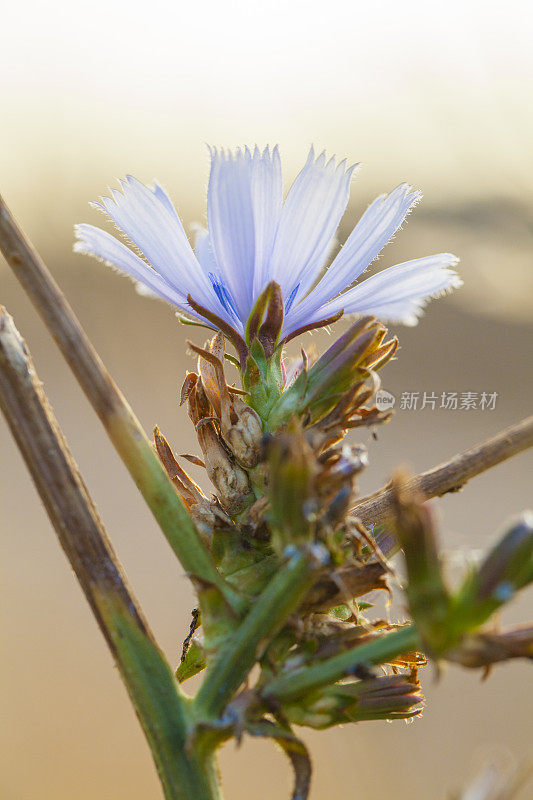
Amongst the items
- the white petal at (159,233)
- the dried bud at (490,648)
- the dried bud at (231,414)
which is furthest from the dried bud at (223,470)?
the dried bud at (490,648)

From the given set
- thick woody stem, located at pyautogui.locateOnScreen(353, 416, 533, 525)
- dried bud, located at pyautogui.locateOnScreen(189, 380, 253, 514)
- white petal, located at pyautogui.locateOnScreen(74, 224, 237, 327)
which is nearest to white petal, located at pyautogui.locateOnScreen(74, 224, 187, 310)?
white petal, located at pyautogui.locateOnScreen(74, 224, 237, 327)

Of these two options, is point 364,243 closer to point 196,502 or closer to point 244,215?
point 244,215

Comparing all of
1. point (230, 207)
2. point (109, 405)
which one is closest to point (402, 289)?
point (230, 207)

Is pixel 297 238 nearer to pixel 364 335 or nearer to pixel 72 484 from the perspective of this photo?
pixel 364 335

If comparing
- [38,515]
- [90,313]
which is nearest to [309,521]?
[38,515]

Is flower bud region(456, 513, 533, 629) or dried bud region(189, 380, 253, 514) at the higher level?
dried bud region(189, 380, 253, 514)

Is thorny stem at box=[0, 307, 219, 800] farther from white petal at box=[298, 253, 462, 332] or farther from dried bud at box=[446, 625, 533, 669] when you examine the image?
white petal at box=[298, 253, 462, 332]
